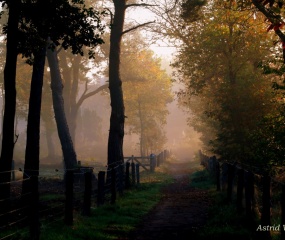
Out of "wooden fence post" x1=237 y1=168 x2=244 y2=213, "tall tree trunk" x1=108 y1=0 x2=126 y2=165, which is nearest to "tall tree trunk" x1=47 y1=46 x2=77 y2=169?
"tall tree trunk" x1=108 y1=0 x2=126 y2=165

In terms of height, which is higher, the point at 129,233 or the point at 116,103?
the point at 116,103

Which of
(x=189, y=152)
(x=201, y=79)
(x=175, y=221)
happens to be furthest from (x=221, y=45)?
(x=189, y=152)

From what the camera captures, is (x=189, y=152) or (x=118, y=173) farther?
(x=189, y=152)

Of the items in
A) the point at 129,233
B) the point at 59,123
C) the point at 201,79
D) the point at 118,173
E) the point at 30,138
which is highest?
the point at 201,79

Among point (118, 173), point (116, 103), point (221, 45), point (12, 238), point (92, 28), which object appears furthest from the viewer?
point (221, 45)

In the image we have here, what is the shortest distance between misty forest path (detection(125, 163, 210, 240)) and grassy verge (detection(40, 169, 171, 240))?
0.34m

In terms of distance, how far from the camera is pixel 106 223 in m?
11.4

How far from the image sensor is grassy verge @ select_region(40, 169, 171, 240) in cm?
958

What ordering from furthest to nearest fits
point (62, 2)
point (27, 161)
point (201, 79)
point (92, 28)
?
point (201, 79)
point (27, 161)
point (92, 28)
point (62, 2)

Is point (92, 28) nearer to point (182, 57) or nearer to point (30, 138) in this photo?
point (30, 138)

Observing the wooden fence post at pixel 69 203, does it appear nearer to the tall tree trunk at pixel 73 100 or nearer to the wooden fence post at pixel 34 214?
the wooden fence post at pixel 34 214

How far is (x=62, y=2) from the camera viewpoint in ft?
39.2

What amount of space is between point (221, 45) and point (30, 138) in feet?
50.0

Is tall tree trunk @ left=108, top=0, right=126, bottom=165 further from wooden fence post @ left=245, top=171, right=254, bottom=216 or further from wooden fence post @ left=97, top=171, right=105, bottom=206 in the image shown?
wooden fence post @ left=245, top=171, right=254, bottom=216
